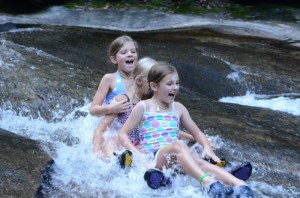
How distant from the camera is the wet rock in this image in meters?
3.87

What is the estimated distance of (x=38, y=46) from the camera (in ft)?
30.1

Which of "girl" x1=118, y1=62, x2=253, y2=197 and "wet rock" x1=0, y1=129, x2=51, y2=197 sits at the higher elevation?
"girl" x1=118, y1=62, x2=253, y2=197

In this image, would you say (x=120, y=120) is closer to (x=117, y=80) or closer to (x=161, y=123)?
(x=117, y=80)

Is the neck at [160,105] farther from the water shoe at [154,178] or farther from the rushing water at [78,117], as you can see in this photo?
the water shoe at [154,178]

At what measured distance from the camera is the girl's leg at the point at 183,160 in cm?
406

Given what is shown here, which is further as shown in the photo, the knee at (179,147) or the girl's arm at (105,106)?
the girl's arm at (105,106)

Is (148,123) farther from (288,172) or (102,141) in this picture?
(288,172)

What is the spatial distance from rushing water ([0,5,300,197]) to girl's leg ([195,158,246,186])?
6.3 inches

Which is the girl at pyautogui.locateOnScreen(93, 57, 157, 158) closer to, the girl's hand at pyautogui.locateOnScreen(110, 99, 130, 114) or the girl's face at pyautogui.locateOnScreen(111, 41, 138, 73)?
the girl's hand at pyautogui.locateOnScreen(110, 99, 130, 114)

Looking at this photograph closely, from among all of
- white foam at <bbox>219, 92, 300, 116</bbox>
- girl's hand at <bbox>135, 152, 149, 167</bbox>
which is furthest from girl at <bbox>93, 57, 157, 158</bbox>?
white foam at <bbox>219, 92, 300, 116</bbox>

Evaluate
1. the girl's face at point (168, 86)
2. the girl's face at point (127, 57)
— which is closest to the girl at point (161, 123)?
the girl's face at point (168, 86)

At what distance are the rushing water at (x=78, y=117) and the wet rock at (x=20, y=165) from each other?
160mm

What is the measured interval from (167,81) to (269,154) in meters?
1.48

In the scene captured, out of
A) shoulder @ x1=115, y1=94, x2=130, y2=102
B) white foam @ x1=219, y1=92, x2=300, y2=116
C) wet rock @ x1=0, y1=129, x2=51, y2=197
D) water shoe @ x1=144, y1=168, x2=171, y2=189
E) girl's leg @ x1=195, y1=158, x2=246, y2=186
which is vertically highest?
shoulder @ x1=115, y1=94, x2=130, y2=102
